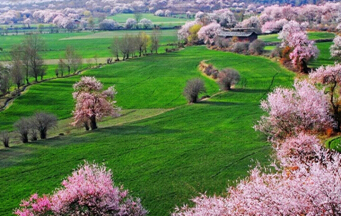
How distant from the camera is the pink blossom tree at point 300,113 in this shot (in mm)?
28812

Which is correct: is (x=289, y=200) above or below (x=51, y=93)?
above

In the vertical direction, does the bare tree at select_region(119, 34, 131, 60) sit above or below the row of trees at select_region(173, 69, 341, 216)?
above

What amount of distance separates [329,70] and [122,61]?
60.5 metres

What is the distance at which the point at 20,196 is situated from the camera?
25391 millimetres

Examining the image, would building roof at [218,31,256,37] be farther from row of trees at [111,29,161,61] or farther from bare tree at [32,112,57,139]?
bare tree at [32,112,57,139]

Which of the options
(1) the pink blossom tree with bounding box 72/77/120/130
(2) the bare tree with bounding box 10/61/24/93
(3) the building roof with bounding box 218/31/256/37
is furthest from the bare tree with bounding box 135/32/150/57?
(1) the pink blossom tree with bounding box 72/77/120/130

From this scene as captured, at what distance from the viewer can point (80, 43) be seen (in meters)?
120

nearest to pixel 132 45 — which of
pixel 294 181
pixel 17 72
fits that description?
pixel 17 72

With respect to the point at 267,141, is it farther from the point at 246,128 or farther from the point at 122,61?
the point at 122,61

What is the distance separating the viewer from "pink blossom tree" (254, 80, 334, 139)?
28812 millimetres

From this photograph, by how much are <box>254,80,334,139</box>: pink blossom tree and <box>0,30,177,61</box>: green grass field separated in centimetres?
7367

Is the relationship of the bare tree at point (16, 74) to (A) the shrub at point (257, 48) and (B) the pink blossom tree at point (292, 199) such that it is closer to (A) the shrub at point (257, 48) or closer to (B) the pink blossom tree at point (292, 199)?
(A) the shrub at point (257, 48)

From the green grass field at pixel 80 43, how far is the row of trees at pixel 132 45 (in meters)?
5.27

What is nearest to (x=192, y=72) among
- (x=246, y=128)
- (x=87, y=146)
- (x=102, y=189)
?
(x=246, y=128)
